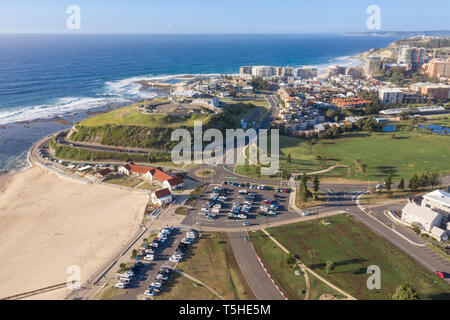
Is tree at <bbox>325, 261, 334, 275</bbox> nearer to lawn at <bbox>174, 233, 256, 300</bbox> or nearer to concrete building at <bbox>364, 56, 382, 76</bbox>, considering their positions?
lawn at <bbox>174, 233, 256, 300</bbox>

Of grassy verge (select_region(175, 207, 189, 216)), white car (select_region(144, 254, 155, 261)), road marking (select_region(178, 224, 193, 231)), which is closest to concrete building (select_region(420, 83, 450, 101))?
grassy verge (select_region(175, 207, 189, 216))

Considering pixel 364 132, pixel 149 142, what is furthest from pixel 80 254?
pixel 364 132

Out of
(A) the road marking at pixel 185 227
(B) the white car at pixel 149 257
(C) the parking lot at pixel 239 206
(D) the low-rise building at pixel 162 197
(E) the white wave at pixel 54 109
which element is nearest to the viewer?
(B) the white car at pixel 149 257

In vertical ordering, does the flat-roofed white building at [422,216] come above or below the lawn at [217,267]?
above

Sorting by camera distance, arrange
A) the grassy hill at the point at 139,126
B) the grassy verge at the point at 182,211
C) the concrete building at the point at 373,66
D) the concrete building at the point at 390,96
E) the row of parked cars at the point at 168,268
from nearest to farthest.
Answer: the row of parked cars at the point at 168,268 → the grassy verge at the point at 182,211 → the grassy hill at the point at 139,126 → the concrete building at the point at 390,96 → the concrete building at the point at 373,66

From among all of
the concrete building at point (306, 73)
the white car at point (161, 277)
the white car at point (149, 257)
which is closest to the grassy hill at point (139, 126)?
the white car at point (149, 257)

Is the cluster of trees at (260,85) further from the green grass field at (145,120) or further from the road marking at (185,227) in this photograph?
the road marking at (185,227)

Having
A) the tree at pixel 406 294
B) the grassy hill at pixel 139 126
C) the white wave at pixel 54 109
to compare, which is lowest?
the tree at pixel 406 294
